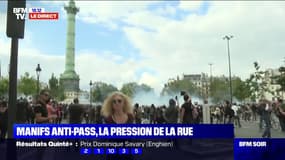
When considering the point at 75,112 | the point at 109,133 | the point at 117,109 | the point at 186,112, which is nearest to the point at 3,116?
the point at 75,112

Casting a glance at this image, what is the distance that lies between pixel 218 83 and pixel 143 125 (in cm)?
11742

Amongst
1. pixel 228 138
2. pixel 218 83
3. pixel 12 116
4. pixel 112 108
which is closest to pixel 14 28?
pixel 12 116

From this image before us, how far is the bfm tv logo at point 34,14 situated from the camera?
717 centimetres

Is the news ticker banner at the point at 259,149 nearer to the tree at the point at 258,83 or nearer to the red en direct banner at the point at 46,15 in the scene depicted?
the red en direct banner at the point at 46,15

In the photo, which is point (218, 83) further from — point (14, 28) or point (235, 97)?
point (14, 28)

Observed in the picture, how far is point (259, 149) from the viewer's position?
26.2 feet

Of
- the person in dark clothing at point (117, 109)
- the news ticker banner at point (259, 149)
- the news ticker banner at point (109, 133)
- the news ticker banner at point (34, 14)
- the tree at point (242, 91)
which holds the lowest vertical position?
the news ticker banner at point (259, 149)

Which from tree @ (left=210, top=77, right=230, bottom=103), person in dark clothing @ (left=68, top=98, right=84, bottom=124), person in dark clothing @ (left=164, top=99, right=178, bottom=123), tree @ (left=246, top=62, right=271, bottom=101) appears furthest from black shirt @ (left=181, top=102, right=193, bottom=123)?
tree @ (left=210, top=77, right=230, bottom=103)

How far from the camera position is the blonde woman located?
23.1 feet

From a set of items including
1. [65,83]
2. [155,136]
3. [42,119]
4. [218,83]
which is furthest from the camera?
[65,83]

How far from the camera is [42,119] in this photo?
9.81 metres

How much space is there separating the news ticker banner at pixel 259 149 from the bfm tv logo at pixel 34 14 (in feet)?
12.4

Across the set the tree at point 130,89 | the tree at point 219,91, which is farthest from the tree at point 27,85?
the tree at point 219,91

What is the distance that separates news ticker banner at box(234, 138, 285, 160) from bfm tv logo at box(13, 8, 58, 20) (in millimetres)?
3768
